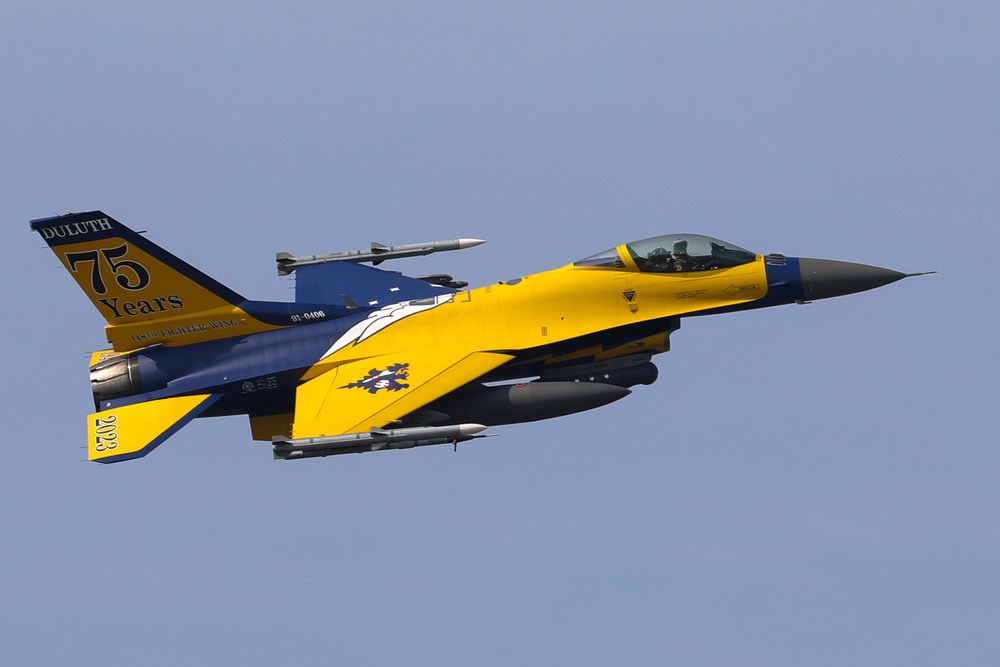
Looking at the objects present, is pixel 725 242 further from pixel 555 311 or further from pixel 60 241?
pixel 60 241

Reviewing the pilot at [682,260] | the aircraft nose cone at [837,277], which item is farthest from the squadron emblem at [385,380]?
the aircraft nose cone at [837,277]

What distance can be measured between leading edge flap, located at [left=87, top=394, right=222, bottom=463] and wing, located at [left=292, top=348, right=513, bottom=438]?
2115 mm

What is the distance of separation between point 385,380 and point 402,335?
1.20 m

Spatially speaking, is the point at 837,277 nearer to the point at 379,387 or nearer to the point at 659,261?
the point at 659,261

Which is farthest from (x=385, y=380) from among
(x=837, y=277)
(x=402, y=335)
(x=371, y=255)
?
(x=837, y=277)

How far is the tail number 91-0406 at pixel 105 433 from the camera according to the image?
34.0 meters

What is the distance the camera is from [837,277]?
115 ft

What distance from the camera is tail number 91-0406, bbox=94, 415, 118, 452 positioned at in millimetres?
34031

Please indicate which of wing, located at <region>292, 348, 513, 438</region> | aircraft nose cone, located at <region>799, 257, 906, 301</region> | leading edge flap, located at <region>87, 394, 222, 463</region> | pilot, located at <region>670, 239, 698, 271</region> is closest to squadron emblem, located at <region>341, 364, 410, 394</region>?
wing, located at <region>292, 348, 513, 438</region>

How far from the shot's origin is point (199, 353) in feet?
116

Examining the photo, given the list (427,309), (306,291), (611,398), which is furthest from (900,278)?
(306,291)

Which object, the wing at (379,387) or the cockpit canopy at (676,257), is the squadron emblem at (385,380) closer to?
the wing at (379,387)

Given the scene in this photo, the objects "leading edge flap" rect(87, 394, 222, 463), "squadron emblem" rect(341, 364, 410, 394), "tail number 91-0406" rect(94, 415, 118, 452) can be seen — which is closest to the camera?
"leading edge flap" rect(87, 394, 222, 463)

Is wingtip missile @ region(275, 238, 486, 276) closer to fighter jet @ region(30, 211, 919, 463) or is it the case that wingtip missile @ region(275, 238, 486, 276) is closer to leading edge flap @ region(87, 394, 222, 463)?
fighter jet @ region(30, 211, 919, 463)
